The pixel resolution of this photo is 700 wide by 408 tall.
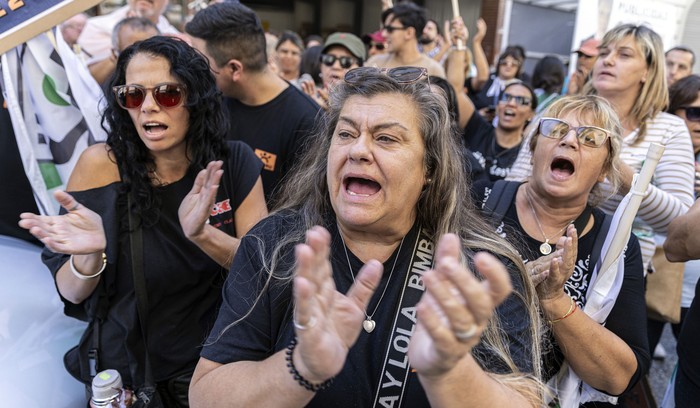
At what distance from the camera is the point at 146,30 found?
3.22 m

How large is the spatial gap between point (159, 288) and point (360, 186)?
0.91 m

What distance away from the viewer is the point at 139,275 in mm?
1796

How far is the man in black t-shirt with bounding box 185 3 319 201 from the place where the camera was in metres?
2.78

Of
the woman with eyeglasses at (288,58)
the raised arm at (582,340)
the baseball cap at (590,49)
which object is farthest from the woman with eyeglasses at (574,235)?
the woman with eyeglasses at (288,58)

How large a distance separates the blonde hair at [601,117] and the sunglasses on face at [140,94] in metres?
1.53

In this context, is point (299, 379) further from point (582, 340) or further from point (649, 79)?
point (649, 79)

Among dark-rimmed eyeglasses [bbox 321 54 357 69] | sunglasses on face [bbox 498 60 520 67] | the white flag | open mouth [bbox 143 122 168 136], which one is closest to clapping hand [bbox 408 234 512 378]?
open mouth [bbox 143 122 168 136]

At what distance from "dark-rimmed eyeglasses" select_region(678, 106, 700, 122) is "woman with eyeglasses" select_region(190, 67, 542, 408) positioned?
234 centimetres

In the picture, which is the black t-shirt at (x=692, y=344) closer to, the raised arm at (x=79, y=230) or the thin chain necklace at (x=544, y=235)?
the thin chain necklace at (x=544, y=235)

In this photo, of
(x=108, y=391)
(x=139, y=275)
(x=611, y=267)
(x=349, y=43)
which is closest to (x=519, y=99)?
(x=349, y=43)

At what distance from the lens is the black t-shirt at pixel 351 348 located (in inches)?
51.8

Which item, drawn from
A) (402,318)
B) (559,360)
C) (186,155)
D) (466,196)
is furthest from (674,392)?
(186,155)

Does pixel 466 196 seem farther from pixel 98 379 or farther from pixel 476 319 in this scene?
pixel 98 379

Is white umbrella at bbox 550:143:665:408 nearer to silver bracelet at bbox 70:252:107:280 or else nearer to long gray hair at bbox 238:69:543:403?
long gray hair at bbox 238:69:543:403
